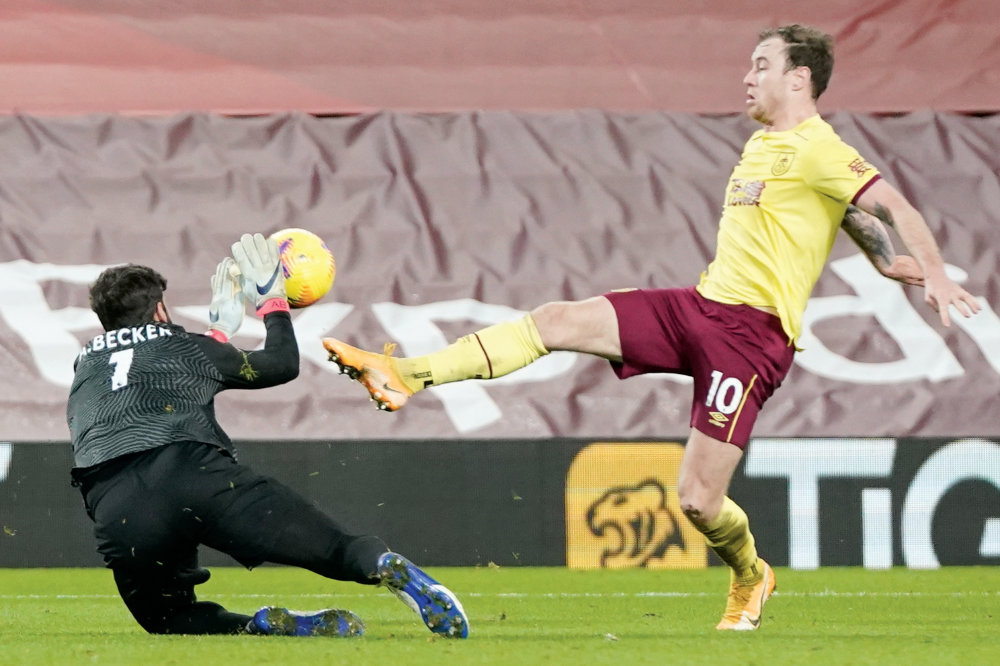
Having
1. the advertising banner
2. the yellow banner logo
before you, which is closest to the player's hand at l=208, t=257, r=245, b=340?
the advertising banner

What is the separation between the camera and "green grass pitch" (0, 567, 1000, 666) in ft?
13.5

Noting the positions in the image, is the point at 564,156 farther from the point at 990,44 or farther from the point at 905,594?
the point at 905,594

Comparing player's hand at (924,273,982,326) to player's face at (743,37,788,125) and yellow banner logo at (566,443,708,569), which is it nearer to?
player's face at (743,37,788,125)

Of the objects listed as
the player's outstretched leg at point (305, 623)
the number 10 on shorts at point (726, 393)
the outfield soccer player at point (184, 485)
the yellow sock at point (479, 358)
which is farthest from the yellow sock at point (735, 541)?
the player's outstretched leg at point (305, 623)

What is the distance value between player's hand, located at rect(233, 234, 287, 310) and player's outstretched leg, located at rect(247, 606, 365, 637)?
974mm

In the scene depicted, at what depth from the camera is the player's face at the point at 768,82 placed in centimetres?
525

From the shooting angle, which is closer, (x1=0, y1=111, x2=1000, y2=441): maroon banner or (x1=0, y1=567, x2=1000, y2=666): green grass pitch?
(x1=0, y1=567, x2=1000, y2=666): green grass pitch

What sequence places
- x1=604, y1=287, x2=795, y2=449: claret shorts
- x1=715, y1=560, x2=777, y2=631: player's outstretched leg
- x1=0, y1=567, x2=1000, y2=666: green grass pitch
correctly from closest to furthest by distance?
x1=0, y1=567, x2=1000, y2=666: green grass pitch, x1=604, y1=287, x2=795, y2=449: claret shorts, x1=715, y1=560, x2=777, y2=631: player's outstretched leg

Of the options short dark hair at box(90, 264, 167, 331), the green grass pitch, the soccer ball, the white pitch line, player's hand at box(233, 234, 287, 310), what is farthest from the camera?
the white pitch line

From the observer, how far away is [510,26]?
1066 centimetres

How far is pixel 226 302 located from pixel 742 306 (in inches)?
67.9

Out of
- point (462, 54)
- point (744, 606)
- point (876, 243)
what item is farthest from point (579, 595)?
point (462, 54)

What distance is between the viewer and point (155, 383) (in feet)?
15.2

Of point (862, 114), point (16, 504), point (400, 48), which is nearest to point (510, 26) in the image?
point (400, 48)
